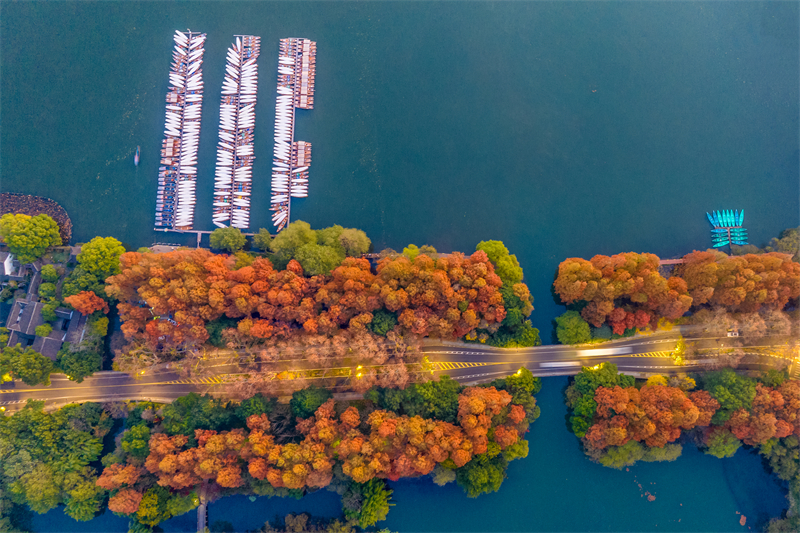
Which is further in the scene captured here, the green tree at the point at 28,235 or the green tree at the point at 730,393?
the green tree at the point at 28,235

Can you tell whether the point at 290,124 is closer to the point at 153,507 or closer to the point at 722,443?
the point at 153,507

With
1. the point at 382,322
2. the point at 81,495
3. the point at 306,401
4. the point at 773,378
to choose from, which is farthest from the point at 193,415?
the point at 773,378

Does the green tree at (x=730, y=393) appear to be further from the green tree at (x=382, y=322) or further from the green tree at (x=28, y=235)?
the green tree at (x=28, y=235)

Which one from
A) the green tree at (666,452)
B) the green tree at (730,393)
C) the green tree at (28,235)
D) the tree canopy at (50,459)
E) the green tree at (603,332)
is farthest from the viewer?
the green tree at (603,332)

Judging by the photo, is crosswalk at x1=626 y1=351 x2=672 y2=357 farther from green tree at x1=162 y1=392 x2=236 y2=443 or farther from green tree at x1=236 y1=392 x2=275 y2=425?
green tree at x1=162 y1=392 x2=236 y2=443

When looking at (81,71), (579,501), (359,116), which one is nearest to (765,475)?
(579,501)

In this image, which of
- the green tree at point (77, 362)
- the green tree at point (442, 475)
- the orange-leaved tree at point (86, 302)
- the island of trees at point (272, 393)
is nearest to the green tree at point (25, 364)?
the island of trees at point (272, 393)

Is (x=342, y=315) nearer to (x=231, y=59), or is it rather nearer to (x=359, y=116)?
(x=359, y=116)
